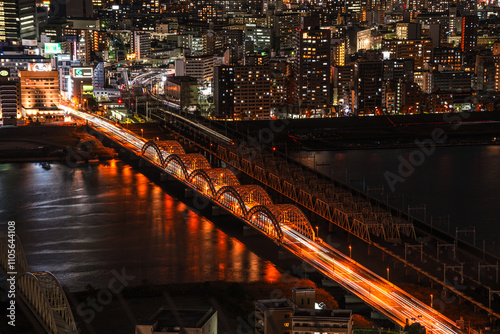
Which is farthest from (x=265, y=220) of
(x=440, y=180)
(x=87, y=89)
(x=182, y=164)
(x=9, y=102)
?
(x=87, y=89)

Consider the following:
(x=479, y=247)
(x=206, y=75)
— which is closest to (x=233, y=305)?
(x=479, y=247)

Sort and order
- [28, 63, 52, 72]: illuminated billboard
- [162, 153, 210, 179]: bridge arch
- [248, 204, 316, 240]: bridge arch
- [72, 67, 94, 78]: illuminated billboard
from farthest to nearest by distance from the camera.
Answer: [72, 67, 94, 78]: illuminated billboard → [28, 63, 52, 72]: illuminated billboard → [162, 153, 210, 179]: bridge arch → [248, 204, 316, 240]: bridge arch

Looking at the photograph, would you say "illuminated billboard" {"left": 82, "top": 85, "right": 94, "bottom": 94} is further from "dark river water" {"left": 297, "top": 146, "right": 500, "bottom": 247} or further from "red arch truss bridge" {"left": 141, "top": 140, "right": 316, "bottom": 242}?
"red arch truss bridge" {"left": 141, "top": 140, "right": 316, "bottom": 242}

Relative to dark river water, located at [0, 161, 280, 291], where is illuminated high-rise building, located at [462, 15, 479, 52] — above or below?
above

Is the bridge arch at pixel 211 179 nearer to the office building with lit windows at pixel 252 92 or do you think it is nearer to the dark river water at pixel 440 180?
the dark river water at pixel 440 180

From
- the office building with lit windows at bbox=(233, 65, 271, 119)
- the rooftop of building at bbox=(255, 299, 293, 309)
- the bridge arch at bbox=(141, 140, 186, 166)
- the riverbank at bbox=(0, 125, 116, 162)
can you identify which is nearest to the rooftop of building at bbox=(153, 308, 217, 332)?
the rooftop of building at bbox=(255, 299, 293, 309)

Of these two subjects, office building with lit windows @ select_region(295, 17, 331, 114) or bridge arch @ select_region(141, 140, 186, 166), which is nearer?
bridge arch @ select_region(141, 140, 186, 166)

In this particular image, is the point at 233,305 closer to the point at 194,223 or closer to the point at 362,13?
the point at 194,223

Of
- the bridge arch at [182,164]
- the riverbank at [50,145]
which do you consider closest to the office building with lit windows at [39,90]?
the riverbank at [50,145]

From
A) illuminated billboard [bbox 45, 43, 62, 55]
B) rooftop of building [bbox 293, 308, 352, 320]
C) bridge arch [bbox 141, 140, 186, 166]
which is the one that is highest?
illuminated billboard [bbox 45, 43, 62, 55]
